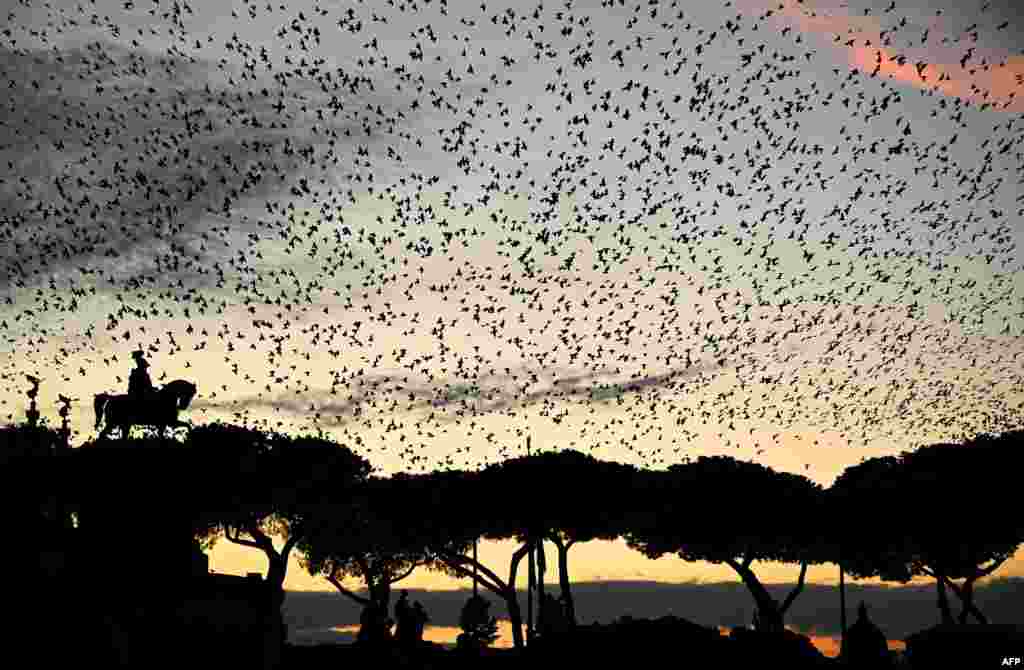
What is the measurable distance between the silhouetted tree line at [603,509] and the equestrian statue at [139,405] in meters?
18.6

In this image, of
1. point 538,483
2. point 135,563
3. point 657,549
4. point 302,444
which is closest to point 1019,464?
point 657,549

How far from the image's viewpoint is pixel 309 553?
75.5m

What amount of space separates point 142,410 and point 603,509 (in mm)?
35694

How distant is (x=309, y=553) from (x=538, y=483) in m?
15.8

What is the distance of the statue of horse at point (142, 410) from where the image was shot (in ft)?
125

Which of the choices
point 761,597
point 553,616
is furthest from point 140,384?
point 761,597

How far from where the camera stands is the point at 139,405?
38.2 m

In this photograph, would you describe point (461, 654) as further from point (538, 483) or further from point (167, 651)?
point (538, 483)

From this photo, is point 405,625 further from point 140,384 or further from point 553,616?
point 553,616

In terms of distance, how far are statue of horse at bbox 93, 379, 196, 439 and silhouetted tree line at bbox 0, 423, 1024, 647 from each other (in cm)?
1832

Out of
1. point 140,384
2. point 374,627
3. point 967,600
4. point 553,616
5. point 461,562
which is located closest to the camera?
point 374,627

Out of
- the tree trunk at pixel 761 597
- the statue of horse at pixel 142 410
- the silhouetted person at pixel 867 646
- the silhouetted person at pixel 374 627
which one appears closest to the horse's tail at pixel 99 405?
the statue of horse at pixel 142 410

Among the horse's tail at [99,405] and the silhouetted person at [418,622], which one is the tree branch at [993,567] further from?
the horse's tail at [99,405]

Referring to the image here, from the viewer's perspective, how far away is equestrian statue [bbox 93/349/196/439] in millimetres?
38062
